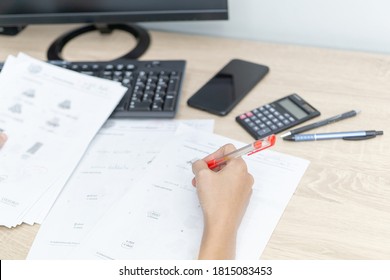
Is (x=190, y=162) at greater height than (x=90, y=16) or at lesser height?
lesser

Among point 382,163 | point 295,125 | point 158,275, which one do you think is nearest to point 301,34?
point 295,125

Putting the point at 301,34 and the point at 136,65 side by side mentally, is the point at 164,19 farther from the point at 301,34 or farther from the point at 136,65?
the point at 301,34

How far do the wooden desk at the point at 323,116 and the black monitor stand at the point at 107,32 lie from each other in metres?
0.02

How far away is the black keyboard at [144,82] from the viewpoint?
875mm

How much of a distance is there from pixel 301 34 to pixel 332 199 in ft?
1.53

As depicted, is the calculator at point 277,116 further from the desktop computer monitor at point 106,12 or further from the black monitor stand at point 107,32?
the black monitor stand at point 107,32

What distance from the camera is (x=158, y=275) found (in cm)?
63

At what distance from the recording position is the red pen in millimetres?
691

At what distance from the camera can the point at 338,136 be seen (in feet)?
2.60

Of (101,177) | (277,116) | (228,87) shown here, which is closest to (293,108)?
(277,116)

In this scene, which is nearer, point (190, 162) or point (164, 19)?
point (190, 162)

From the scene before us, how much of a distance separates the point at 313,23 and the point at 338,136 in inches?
12.9

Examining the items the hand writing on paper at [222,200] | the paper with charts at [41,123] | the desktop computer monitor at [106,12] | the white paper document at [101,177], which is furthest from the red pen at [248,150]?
the desktop computer monitor at [106,12]

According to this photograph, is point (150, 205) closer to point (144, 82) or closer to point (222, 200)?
point (222, 200)
